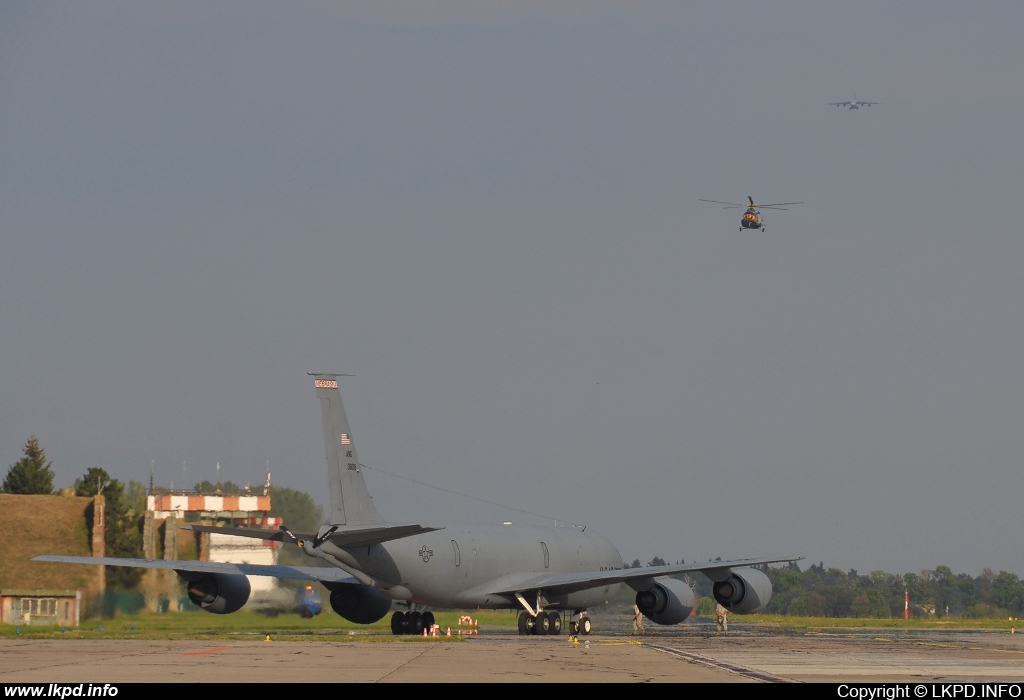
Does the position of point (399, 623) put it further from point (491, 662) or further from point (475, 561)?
point (491, 662)

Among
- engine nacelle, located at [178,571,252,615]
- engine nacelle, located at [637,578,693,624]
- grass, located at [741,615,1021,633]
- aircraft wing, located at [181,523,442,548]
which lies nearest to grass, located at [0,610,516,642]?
engine nacelle, located at [178,571,252,615]

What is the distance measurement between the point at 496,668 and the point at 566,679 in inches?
82.0

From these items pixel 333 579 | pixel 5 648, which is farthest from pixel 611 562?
pixel 5 648

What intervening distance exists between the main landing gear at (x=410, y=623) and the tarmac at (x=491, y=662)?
858 cm

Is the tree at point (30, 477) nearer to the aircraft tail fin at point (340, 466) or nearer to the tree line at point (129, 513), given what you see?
the tree line at point (129, 513)

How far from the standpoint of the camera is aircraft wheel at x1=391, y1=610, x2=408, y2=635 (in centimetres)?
3966

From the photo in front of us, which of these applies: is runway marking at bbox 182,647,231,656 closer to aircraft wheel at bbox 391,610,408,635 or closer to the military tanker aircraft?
the military tanker aircraft

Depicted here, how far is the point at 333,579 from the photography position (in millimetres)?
40156

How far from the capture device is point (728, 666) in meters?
22.0

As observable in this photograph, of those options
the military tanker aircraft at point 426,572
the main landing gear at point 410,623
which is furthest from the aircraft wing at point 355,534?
the main landing gear at point 410,623

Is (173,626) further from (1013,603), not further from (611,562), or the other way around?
(1013,603)

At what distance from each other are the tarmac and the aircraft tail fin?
5876 millimetres

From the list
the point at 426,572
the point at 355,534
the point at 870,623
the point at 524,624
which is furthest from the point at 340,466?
the point at 870,623

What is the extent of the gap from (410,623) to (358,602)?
7.22 ft
